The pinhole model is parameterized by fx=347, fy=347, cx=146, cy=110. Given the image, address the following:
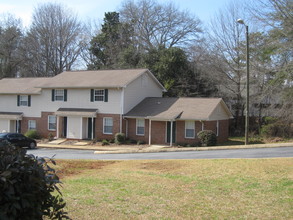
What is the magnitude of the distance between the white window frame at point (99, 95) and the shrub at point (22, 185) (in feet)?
89.3

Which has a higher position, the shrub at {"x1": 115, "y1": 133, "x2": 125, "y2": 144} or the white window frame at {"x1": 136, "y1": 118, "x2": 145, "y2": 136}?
the white window frame at {"x1": 136, "y1": 118, "x2": 145, "y2": 136}

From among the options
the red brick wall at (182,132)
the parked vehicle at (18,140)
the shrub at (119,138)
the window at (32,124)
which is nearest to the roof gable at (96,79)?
the window at (32,124)

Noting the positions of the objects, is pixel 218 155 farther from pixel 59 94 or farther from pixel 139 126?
pixel 59 94

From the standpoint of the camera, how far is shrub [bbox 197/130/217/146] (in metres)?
27.1

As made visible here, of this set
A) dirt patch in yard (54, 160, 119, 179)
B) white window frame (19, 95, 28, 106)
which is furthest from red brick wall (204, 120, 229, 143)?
white window frame (19, 95, 28, 106)

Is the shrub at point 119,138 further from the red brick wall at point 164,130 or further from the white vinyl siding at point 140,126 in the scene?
the white vinyl siding at point 140,126

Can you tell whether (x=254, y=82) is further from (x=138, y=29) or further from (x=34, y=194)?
(x=34, y=194)

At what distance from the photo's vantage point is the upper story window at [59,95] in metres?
34.0

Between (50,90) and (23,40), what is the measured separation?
22988 mm

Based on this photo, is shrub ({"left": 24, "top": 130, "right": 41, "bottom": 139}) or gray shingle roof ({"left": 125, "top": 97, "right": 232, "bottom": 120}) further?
shrub ({"left": 24, "top": 130, "right": 41, "bottom": 139})

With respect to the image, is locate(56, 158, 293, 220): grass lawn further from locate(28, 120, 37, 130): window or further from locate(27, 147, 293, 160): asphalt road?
locate(28, 120, 37, 130): window

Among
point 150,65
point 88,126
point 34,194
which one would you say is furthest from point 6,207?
point 150,65

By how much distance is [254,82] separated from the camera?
3372 centimetres

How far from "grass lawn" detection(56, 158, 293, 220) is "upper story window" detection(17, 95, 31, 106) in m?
23.5
